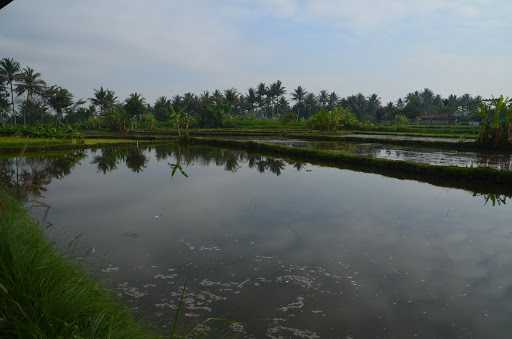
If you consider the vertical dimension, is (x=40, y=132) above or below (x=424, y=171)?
above

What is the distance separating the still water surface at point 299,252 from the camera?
15.8 ft

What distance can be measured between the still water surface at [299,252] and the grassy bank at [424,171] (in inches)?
53.0

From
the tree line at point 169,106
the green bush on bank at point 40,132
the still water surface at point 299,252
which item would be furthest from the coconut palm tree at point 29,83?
the still water surface at point 299,252

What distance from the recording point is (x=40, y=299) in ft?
8.52

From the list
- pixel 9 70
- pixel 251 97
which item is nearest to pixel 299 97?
pixel 251 97

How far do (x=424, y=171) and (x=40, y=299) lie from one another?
15517mm

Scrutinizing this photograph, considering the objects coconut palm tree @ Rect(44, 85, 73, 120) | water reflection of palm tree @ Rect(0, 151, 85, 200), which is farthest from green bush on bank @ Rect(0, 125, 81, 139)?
coconut palm tree @ Rect(44, 85, 73, 120)

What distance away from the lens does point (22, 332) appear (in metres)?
2.34

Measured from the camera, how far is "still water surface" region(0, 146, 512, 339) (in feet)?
15.8

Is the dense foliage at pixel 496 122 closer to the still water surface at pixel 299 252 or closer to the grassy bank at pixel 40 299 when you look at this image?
the still water surface at pixel 299 252

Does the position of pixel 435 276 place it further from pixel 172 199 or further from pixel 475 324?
pixel 172 199

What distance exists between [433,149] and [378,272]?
838 inches

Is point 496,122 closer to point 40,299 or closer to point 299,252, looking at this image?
point 299,252

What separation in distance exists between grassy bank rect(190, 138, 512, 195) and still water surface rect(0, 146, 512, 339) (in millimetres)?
1346
